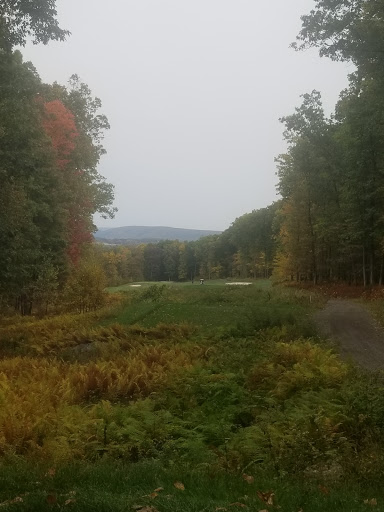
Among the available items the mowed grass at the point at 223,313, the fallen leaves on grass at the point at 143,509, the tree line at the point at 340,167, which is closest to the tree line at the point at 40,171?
the mowed grass at the point at 223,313

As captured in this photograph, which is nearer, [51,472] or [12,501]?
[12,501]

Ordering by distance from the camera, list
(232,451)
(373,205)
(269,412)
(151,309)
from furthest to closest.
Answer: (373,205)
(151,309)
(269,412)
(232,451)

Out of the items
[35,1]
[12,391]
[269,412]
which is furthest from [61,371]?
[35,1]

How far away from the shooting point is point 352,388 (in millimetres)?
9484

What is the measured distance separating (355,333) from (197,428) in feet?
32.3

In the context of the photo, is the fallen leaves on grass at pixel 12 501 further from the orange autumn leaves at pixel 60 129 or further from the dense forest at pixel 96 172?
the orange autumn leaves at pixel 60 129

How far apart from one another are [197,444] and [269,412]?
187 cm

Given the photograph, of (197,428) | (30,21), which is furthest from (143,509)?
(30,21)

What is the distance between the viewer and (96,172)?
39.1 metres

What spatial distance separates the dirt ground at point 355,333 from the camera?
13.4 meters

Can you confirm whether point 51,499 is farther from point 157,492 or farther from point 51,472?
point 51,472

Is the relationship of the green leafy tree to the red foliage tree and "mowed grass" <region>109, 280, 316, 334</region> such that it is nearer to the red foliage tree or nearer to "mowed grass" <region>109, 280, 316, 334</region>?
"mowed grass" <region>109, 280, 316, 334</region>

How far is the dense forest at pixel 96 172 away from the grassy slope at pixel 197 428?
830 centimetres

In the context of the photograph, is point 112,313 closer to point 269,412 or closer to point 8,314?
point 8,314
